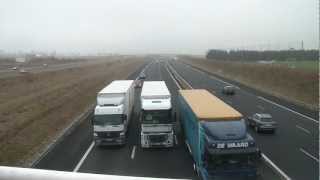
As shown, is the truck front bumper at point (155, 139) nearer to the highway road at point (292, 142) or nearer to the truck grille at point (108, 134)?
the truck grille at point (108, 134)

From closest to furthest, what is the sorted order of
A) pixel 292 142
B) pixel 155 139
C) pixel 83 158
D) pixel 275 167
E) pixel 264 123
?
pixel 275 167
pixel 83 158
pixel 155 139
pixel 292 142
pixel 264 123

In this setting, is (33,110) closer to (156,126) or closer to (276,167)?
(156,126)

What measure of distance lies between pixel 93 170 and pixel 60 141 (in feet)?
26.2

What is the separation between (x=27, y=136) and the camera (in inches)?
1109

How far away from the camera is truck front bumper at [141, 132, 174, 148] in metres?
24.8

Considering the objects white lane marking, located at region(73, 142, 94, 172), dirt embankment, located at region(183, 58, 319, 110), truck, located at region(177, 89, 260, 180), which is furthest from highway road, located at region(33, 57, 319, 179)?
dirt embankment, located at region(183, 58, 319, 110)

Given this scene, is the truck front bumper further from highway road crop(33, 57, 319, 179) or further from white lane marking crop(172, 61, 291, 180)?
white lane marking crop(172, 61, 291, 180)

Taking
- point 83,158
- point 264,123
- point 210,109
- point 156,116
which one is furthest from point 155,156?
point 264,123

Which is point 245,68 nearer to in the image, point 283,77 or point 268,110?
point 283,77

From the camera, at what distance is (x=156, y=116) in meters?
25.0

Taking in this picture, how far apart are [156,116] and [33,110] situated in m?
18.7

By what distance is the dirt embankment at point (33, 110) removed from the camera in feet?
83.6

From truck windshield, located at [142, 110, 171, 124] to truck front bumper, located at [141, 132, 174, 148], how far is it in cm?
78

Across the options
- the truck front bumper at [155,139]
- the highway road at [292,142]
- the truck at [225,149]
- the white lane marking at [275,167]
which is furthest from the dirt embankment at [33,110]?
the highway road at [292,142]
